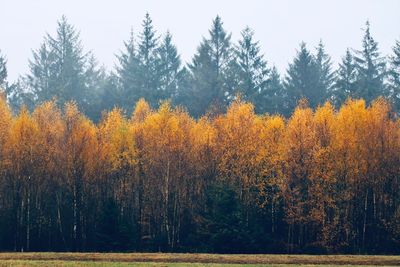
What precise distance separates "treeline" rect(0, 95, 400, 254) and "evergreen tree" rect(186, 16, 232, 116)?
2533cm

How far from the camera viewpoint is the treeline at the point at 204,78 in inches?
3317

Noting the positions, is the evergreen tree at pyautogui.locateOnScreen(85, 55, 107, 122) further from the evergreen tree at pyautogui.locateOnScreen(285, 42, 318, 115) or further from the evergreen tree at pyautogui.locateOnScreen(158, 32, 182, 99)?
the evergreen tree at pyautogui.locateOnScreen(285, 42, 318, 115)

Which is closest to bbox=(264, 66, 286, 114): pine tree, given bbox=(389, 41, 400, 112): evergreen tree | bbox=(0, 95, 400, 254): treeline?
bbox=(389, 41, 400, 112): evergreen tree

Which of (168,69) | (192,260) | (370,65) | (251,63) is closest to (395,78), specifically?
(370,65)

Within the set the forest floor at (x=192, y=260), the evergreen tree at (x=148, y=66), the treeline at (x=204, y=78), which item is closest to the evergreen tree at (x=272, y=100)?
the treeline at (x=204, y=78)

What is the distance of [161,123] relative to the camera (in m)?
56.5

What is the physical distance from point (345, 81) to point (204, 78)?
20.8 metres

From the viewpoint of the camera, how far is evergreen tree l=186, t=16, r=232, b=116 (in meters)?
84.2

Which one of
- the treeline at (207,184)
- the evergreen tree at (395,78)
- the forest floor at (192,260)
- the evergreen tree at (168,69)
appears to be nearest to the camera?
the forest floor at (192,260)

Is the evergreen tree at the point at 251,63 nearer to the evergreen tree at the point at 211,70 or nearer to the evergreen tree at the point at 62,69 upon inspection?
the evergreen tree at the point at 211,70

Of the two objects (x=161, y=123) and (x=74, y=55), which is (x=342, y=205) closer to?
(x=161, y=123)

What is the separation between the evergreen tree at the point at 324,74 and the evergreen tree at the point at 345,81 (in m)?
1.67

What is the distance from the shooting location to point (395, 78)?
273 ft

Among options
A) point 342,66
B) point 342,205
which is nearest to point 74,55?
point 342,66
